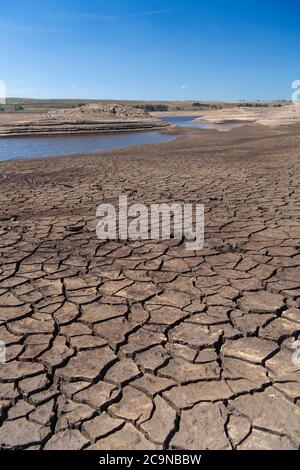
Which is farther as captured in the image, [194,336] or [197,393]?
[194,336]

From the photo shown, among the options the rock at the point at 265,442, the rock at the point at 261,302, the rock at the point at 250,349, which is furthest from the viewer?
the rock at the point at 261,302

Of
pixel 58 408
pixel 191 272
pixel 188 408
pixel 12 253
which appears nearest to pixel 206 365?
pixel 188 408

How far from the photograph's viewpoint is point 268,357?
2.49 metres

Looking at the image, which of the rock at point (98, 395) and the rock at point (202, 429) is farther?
the rock at point (98, 395)

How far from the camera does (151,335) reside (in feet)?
9.02

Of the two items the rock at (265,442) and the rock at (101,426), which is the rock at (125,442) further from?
the rock at (265,442)

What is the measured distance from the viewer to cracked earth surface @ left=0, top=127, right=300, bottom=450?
2.01 metres

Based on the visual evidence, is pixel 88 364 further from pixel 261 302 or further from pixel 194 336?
pixel 261 302

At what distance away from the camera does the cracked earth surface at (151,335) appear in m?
2.01

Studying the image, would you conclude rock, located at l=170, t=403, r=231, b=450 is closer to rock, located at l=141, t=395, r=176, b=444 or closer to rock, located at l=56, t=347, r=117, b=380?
rock, located at l=141, t=395, r=176, b=444

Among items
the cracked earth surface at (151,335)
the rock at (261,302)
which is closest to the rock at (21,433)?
the cracked earth surface at (151,335)

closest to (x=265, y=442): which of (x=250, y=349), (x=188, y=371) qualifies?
(x=188, y=371)

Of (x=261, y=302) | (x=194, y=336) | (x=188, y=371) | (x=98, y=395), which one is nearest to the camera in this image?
(x=98, y=395)
